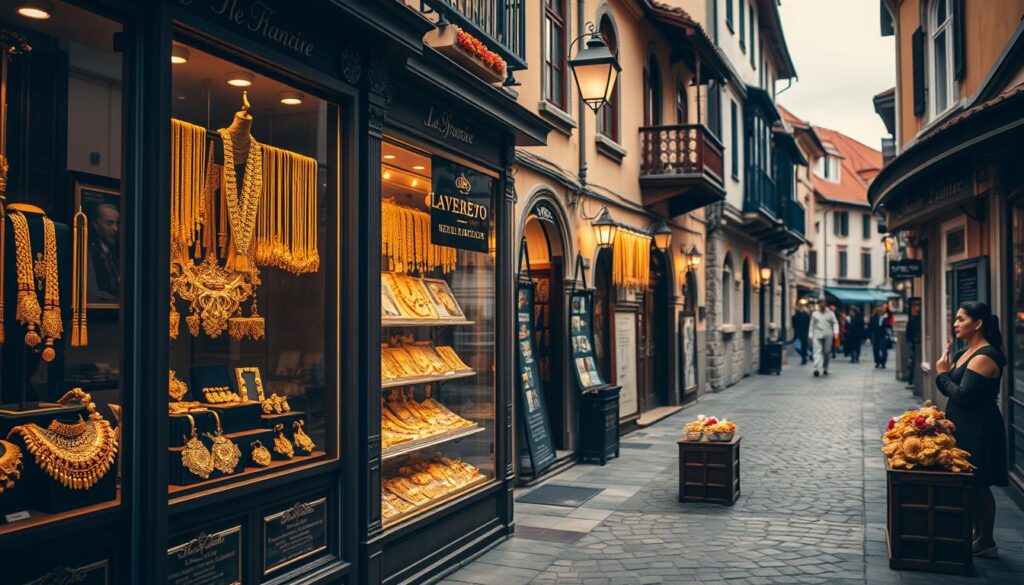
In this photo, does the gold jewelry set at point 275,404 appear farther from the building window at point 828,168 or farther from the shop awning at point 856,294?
the shop awning at point 856,294

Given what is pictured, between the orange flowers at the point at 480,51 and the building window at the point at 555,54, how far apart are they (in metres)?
3.03

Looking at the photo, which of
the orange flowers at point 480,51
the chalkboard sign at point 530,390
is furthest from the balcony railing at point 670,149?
the orange flowers at point 480,51

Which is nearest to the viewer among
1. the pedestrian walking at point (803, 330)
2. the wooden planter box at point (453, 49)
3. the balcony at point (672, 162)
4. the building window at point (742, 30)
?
the wooden planter box at point (453, 49)

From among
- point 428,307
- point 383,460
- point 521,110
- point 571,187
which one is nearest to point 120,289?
point 383,460

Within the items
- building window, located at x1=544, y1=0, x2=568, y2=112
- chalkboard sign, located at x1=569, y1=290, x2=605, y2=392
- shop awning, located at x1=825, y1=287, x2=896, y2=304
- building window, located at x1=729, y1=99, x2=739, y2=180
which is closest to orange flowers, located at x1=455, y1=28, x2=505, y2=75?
building window, located at x1=544, y1=0, x2=568, y2=112

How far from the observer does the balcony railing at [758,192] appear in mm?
24172

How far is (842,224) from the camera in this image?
60.8m

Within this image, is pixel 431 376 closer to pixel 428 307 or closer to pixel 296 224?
pixel 428 307

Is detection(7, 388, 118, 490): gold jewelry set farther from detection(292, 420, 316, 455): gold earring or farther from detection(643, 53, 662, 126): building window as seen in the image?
detection(643, 53, 662, 126): building window

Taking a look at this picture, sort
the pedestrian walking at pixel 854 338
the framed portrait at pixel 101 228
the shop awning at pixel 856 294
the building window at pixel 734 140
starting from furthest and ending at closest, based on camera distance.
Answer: the shop awning at pixel 856 294 → the pedestrian walking at pixel 854 338 → the building window at pixel 734 140 → the framed portrait at pixel 101 228

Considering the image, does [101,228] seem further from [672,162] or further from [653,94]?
[653,94]

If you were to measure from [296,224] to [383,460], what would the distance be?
6.42ft

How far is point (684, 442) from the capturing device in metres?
9.22

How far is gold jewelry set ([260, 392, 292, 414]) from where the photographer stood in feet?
17.6
